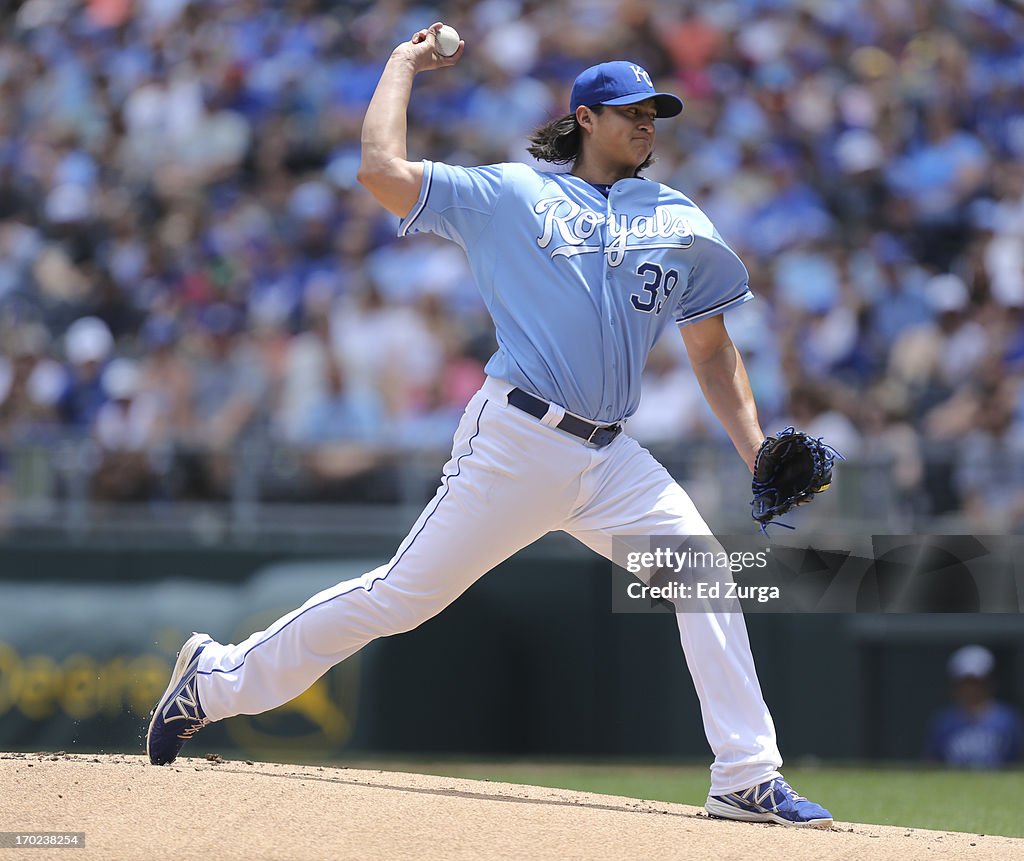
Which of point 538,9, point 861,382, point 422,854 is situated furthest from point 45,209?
point 422,854

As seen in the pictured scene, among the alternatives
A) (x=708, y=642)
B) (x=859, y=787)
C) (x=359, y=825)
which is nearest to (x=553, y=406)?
(x=708, y=642)

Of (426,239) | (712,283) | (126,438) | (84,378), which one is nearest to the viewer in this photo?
(712,283)

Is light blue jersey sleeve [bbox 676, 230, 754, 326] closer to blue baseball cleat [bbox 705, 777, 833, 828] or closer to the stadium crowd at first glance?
blue baseball cleat [bbox 705, 777, 833, 828]

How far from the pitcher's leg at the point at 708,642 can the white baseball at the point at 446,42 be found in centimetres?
127

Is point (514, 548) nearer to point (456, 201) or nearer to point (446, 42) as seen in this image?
point (456, 201)

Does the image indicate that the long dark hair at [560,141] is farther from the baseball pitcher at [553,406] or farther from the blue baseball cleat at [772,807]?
the blue baseball cleat at [772,807]

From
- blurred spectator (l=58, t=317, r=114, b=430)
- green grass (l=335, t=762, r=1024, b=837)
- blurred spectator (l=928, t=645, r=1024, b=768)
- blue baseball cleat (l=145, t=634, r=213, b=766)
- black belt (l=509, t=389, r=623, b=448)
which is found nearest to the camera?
black belt (l=509, t=389, r=623, b=448)

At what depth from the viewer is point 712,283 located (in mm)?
5027

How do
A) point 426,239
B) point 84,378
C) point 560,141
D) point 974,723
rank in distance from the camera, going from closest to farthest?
point 560,141 → point 974,723 → point 84,378 → point 426,239

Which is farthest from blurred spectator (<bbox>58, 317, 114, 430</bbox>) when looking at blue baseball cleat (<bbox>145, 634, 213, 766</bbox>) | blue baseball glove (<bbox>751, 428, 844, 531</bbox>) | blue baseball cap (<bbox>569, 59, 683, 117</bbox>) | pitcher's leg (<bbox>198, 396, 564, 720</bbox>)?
blue baseball glove (<bbox>751, 428, 844, 531</bbox>)

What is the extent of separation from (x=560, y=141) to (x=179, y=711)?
2125mm

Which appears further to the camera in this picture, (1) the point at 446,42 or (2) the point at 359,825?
(1) the point at 446,42

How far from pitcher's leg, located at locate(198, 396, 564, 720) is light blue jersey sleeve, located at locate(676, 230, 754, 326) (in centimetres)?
73

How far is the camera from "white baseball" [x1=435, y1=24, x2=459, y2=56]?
16.1ft
